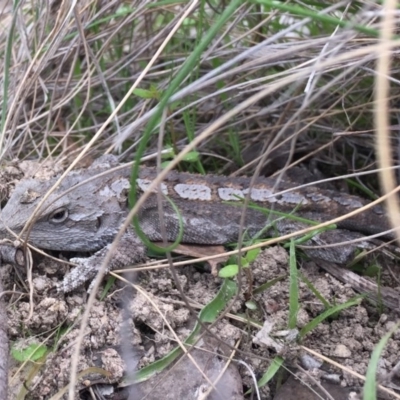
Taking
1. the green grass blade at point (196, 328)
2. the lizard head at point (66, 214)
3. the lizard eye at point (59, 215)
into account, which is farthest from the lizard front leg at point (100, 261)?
the green grass blade at point (196, 328)

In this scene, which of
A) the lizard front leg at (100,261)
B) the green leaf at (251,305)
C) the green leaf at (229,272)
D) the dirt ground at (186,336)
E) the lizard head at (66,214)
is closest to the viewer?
the dirt ground at (186,336)

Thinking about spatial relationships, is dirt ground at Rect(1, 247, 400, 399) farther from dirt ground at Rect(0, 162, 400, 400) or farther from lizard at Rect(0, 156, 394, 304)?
lizard at Rect(0, 156, 394, 304)

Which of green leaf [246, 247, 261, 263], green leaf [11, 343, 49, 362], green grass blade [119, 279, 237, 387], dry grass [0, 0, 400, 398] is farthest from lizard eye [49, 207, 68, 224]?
green leaf [246, 247, 261, 263]

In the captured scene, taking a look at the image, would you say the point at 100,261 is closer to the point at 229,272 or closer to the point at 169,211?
the point at 169,211

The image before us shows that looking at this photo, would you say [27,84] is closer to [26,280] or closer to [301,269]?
[26,280]

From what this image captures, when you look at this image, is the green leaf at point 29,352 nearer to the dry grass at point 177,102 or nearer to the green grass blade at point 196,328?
the green grass blade at point 196,328

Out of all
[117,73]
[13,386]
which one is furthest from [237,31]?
[13,386]
